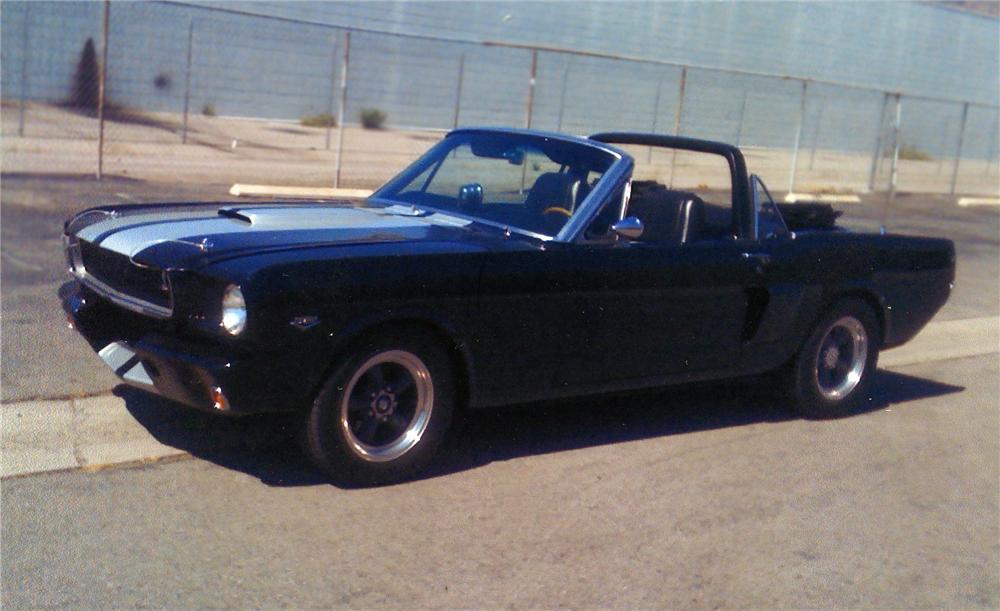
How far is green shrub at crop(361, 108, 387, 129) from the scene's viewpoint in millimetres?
19516

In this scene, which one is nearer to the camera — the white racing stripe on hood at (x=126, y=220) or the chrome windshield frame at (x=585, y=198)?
the white racing stripe on hood at (x=126, y=220)

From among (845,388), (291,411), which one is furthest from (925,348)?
(291,411)

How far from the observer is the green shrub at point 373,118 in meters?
19.5

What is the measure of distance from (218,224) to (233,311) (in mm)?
876

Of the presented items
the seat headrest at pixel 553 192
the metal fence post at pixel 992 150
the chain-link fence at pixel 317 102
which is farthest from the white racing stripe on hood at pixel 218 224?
the metal fence post at pixel 992 150

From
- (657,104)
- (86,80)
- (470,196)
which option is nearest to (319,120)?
(86,80)

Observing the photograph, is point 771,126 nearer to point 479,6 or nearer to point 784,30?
point 479,6

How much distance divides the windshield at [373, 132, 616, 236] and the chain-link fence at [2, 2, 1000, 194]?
7.44 metres

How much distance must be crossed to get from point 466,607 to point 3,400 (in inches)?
119

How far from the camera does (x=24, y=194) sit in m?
12.5

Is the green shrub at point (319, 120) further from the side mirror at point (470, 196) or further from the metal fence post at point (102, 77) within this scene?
the side mirror at point (470, 196)

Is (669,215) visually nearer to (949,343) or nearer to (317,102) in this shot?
(949,343)

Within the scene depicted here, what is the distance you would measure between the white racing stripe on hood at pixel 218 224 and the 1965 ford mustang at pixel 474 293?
0.8 inches

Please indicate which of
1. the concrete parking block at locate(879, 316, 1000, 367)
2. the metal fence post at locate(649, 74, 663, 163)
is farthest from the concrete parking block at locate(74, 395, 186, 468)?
the metal fence post at locate(649, 74, 663, 163)
